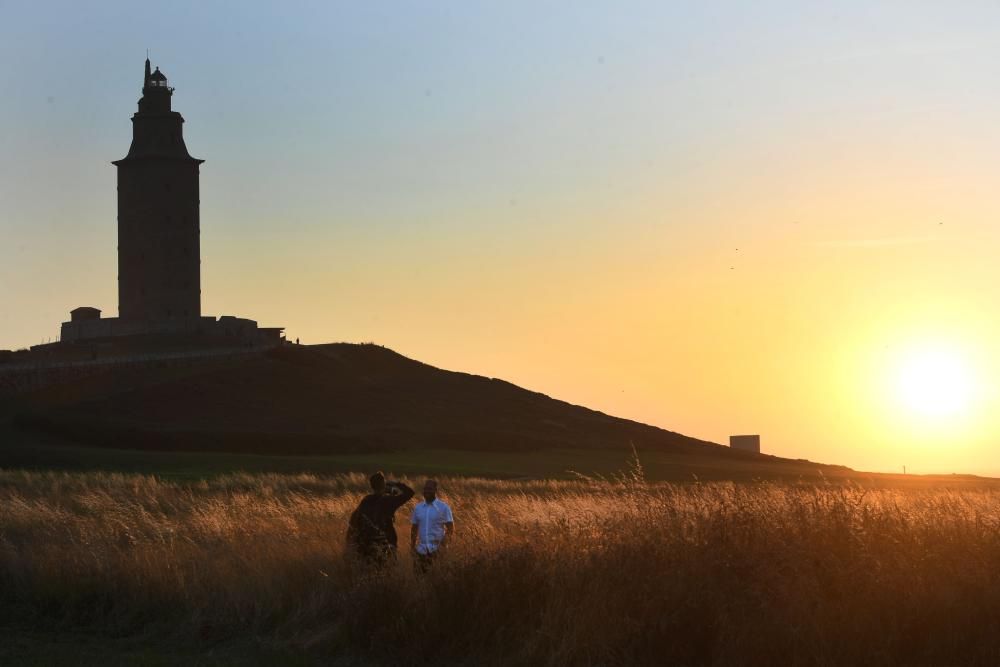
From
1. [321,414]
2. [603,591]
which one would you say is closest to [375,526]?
[603,591]

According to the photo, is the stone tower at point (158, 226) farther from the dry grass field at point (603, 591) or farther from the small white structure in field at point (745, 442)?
the dry grass field at point (603, 591)

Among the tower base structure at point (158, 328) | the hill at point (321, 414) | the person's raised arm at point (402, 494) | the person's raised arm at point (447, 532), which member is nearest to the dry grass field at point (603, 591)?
the person's raised arm at point (447, 532)

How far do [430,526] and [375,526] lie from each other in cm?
64

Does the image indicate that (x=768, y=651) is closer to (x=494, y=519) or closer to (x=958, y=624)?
(x=958, y=624)

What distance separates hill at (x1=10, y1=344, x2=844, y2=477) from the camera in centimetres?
6316

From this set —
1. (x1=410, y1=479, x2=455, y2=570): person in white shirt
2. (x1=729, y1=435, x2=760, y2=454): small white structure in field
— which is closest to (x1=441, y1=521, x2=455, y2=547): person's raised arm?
(x1=410, y1=479, x2=455, y2=570): person in white shirt

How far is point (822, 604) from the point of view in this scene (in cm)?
1176

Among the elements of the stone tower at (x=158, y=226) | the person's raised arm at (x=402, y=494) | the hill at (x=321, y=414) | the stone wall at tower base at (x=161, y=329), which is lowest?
the person's raised arm at (x=402, y=494)

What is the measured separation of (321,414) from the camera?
Result: 75188 millimetres

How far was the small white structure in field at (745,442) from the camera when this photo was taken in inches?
3403

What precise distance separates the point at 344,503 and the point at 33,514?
5.28 metres

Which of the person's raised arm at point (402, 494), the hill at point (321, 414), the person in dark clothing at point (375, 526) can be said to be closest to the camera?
the person in dark clothing at point (375, 526)

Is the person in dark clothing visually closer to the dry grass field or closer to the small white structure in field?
the dry grass field

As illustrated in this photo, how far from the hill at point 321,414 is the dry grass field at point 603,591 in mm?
43743
